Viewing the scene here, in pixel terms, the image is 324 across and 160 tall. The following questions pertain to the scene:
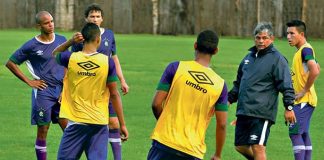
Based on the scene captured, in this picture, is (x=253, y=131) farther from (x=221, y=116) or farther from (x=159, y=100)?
(x=159, y=100)

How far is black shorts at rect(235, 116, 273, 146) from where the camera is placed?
10133 millimetres

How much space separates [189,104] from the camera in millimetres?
7957

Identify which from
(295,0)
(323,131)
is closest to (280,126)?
(323,131)

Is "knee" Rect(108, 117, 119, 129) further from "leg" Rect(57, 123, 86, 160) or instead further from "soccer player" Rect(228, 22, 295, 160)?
"leg" Rect(57, 123, 86, 160)

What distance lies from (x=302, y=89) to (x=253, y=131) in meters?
1.33

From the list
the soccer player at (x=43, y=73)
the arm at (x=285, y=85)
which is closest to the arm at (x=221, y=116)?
the arm at (x=285, y=85)

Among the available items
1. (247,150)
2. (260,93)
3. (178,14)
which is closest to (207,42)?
(260,93)

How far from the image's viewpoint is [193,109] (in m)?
7.98

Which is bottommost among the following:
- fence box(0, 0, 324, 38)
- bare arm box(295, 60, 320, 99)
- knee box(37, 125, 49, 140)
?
fence box(0, 0, 324, 38)

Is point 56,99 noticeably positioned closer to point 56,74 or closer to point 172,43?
point 56,74

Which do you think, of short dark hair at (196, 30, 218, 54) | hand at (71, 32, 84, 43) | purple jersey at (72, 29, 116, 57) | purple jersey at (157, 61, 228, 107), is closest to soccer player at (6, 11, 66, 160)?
purple jersey at (72, 29, 116, 57)

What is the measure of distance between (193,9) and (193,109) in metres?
26.4

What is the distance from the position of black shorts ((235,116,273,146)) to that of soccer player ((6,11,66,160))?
7.78 feet

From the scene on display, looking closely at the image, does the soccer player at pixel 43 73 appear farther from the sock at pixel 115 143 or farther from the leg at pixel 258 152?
the leg at pixel 258 152
